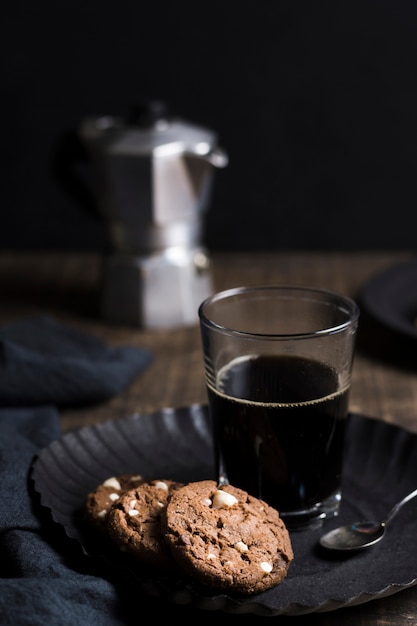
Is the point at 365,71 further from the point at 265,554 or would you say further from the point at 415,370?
the point at 265,554

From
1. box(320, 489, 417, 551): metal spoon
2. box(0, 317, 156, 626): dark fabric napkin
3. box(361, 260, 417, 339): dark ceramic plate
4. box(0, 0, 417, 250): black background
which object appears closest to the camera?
box(0, 317, 156, 626): dark fabric napkin

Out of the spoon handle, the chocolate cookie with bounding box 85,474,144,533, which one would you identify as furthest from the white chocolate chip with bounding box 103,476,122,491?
the spoon handle

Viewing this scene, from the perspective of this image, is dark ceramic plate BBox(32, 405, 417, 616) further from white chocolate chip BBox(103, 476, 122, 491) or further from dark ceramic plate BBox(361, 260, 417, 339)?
dark ceramic plate BBox(361, 260, 417, 339)

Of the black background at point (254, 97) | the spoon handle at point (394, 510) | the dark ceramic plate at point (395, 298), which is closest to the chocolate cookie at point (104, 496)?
the spoon handle at point (394, 510)

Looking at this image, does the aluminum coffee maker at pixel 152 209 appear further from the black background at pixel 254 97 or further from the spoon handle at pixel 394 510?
the spoon handle at pixel 394 510

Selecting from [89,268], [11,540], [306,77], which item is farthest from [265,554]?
[306,77]

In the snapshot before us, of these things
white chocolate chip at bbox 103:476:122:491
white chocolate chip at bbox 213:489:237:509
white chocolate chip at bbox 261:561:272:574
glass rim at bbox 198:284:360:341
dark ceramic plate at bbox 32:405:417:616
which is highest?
glass rim at bbox 198:284:360:341

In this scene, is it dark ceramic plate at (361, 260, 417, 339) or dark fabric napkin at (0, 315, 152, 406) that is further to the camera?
dark ceramic plate at (361, 260, 417, 339)
